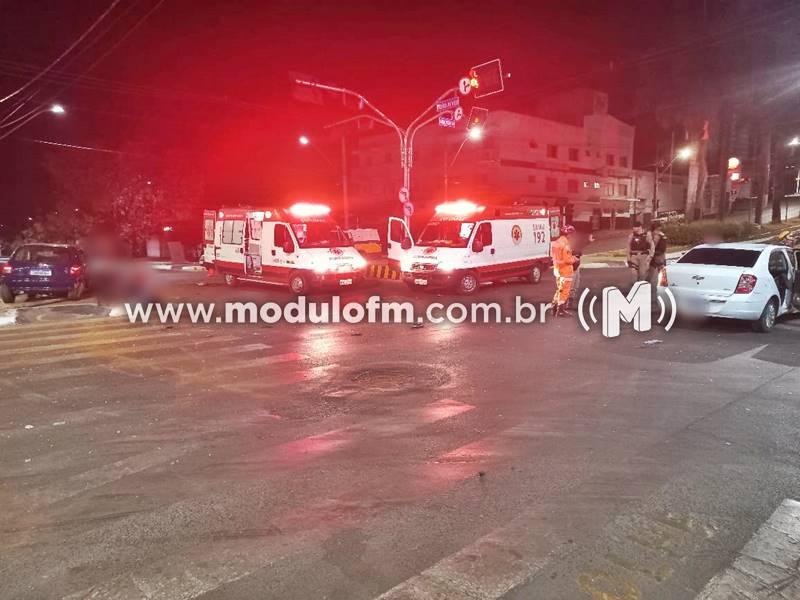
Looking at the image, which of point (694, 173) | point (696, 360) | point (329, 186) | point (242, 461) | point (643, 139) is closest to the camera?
point (242, 461)

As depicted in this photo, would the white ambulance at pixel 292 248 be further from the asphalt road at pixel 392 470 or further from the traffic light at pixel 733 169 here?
the traffic light at pixel 733 169

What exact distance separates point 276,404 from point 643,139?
233 feet

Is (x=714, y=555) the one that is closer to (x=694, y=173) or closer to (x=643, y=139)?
(x=694, y=173)

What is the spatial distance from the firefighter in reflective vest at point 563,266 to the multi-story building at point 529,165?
35.0 meters

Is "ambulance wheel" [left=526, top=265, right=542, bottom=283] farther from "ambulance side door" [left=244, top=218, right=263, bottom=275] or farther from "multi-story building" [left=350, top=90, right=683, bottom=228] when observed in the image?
"multi-story building" [left=350, top=90, right=683, bottom=228]

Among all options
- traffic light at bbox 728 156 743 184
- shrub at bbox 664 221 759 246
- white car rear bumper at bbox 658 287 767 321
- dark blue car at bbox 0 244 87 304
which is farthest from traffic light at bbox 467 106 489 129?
traffic light at bbox 728 156 743 184

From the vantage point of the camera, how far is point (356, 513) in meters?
4.12

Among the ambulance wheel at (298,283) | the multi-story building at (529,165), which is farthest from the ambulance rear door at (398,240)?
the multi-story building at (529,165)

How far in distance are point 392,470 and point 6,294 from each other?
15.6 meters

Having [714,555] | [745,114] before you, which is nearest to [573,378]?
[714,555]

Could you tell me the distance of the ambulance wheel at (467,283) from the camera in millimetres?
16281

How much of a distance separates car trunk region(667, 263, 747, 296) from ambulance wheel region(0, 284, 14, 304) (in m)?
16.1

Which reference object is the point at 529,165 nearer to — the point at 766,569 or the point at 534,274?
the point at 534,274

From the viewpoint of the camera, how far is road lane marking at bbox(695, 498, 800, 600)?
10.6ft
